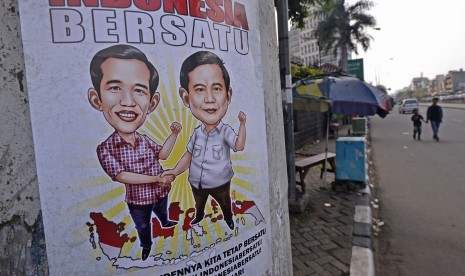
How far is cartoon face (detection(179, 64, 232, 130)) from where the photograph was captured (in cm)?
152

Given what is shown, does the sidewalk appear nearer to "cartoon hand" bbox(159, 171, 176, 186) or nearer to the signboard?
"cartoon hand" bbox(159, 171, 176, 186)

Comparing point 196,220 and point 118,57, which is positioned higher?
point 118,57

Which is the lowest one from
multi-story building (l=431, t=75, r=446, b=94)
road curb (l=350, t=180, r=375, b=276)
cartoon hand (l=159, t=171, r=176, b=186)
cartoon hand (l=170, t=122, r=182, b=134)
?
road curb (l=350, t=180, r=375, b=276)

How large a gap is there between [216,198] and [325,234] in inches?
136

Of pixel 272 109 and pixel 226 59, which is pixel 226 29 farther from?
pixel 272 109

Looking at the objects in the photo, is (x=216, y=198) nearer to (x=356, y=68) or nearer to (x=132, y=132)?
(x=132, y=132)

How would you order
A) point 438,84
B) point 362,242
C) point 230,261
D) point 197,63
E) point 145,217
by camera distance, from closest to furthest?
point 145,217 → point 197,63 → point 230,261 → point 362,242 → point 438,84

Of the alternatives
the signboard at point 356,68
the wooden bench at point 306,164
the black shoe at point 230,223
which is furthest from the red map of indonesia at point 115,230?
the signboard at point 356,68

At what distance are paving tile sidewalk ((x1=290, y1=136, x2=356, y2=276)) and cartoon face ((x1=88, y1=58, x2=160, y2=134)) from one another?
293 cm

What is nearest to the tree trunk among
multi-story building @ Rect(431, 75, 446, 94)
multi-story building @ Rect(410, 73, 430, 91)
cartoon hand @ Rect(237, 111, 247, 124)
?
cartoon hand @ Rect(237, 111, 247, 124)

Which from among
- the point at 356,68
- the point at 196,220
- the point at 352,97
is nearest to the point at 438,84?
the point at 356,68

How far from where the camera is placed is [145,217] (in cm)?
142

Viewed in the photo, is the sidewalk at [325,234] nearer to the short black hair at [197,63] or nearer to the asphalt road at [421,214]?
the asphalt road at [421,214]

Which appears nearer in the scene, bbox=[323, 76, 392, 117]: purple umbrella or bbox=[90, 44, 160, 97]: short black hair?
bbox=[90, 44, 160, 97]: short black hair
